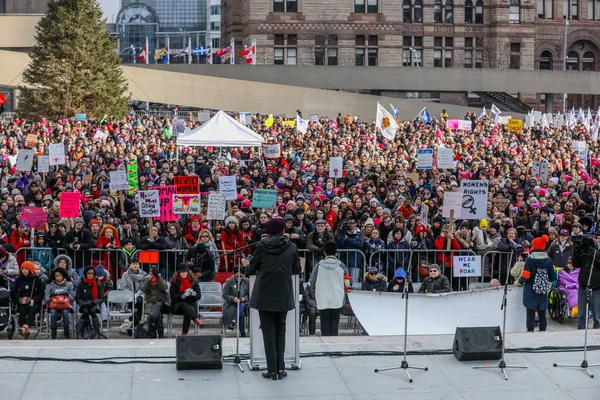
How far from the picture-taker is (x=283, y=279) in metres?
10.6

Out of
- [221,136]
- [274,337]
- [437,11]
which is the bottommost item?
[274,337]

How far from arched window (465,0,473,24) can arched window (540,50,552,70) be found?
8808 mm

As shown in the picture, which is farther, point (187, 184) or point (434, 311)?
point (187, 184)

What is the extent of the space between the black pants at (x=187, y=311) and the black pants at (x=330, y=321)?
169cm

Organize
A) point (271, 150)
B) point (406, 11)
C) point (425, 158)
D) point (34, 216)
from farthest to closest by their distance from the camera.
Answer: point (406, 11) → point (271, 150) → point (425, 158) → point (34, 216)

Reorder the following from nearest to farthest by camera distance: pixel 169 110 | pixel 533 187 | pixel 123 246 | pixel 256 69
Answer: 1. pixel 123 246
2. pixel 533 187
3. pixel 169 110
4. pixel 256 69

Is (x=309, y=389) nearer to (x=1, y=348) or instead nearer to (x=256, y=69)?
(x=1, y=348)

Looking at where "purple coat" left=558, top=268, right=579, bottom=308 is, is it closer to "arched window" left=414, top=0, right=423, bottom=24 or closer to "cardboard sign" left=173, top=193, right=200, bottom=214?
"cardboard sign" left=173, top=193, right=200, bottom=214

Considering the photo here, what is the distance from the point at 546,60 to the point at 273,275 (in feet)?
299

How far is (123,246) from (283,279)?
6.28 metres

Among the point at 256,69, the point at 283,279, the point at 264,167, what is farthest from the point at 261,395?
the point at 256,69

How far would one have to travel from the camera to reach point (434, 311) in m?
14.4

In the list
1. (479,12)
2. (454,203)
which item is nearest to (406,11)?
(479,12)

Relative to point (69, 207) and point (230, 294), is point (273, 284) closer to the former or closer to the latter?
point (230, 294)
